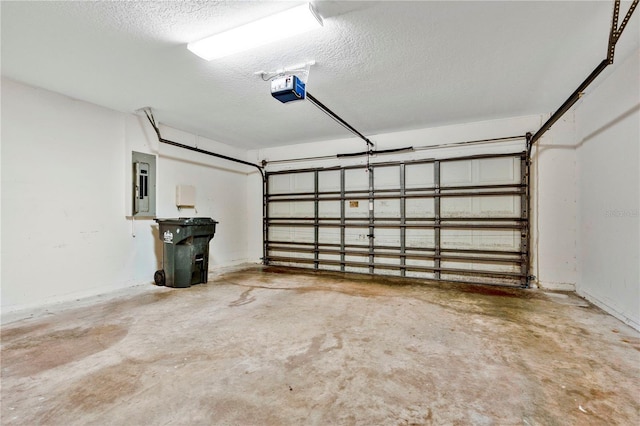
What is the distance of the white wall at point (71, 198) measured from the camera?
10.6 feet

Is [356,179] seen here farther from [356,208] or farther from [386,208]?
[386,208]

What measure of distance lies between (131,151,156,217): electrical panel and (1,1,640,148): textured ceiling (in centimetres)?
80

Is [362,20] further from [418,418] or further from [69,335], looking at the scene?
[69,335]

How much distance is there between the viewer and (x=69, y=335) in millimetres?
2604

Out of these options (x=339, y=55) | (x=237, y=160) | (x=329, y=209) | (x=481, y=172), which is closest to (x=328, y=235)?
(x=329, y=209)

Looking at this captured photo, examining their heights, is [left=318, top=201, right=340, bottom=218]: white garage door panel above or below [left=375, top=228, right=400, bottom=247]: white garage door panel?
above

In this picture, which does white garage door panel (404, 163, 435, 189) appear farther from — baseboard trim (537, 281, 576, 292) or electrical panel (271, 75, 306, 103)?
electrical panel (271, 75, 306, 103)

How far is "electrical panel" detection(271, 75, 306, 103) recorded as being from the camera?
278 cm

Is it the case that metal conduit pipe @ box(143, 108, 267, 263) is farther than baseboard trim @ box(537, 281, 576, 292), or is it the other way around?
metal conduit pipe @ box(143, 108, 267, 263)

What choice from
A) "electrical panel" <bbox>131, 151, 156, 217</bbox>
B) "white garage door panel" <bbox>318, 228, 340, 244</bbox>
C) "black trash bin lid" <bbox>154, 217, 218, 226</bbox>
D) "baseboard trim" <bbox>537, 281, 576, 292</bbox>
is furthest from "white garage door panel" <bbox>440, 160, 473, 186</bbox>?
"electrical panel" <bbox>131, 151, 156, 217</bbox>

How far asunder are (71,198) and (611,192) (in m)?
6.65

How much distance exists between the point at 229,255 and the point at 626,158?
6330 mm

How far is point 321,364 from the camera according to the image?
2.08 m

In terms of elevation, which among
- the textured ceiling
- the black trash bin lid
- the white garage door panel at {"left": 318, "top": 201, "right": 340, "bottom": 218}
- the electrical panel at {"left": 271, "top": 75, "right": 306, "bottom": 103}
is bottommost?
the black trash bin lid
